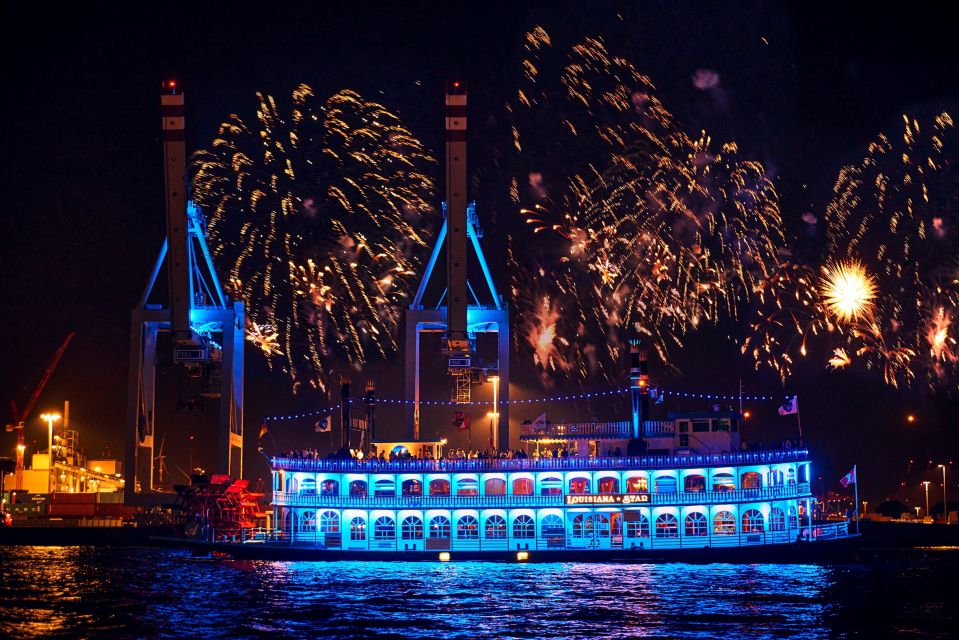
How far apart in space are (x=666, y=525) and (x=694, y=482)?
286cm

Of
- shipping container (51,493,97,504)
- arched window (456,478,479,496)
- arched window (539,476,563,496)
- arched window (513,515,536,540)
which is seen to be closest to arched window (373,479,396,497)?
arched window (456,478,479,496)

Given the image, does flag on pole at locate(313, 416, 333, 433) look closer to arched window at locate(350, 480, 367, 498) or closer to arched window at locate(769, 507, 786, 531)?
arched window at locate(350, 480, 367, 498)

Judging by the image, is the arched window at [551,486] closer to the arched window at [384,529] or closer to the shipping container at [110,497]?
the arched window at [384,529]

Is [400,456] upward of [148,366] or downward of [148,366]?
downward

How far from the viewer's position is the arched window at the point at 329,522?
234ft

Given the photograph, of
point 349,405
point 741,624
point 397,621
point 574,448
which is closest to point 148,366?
point 349,405

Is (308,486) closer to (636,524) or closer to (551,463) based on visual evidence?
(551,463)

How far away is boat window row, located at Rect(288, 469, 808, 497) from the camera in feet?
226

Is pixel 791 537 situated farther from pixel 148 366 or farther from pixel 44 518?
pixel 44 518

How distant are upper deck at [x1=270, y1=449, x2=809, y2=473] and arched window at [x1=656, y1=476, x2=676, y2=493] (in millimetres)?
851

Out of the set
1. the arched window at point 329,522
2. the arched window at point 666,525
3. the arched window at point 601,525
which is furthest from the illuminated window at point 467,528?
the arched window at point 666,525

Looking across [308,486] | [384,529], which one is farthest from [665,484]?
[308,486]

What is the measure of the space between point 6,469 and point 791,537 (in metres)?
87.5

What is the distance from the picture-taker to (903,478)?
4990 inches
